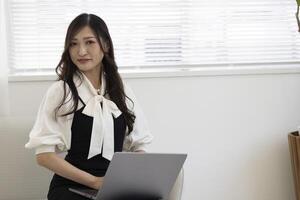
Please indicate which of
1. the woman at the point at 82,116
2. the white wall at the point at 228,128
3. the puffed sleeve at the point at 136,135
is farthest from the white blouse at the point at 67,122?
the white wall at the point at 228,128

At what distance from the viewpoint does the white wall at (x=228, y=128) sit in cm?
228

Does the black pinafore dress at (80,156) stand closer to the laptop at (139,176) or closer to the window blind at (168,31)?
the laptop at (139,176)

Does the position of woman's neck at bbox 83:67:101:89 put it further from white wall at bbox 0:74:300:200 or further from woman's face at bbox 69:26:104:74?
white wall at bbox 0:74:300:200

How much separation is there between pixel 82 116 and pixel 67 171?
21 centimetres

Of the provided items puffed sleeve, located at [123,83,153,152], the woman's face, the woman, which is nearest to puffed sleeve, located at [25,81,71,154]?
the woman

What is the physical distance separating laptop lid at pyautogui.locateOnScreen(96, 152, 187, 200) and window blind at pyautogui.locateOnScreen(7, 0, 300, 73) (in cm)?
87

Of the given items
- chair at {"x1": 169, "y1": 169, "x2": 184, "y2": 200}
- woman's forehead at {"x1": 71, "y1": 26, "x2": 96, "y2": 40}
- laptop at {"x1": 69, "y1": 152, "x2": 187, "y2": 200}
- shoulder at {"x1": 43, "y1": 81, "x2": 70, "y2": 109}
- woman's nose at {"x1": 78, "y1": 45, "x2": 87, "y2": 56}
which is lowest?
chair at {"x1": 169, "y1": 169, "x2": 184, "y2": 200}

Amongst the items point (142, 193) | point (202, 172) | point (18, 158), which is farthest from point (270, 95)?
point (18, 158)

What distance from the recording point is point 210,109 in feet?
7.56

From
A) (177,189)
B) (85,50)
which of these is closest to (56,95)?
(85,50)

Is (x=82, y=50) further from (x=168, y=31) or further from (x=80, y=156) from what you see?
(x=168, y=31)

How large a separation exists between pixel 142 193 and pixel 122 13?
3.37 ft

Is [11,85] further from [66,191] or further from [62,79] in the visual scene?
[66,191]

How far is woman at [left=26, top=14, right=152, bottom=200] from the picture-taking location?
5.43 feet
